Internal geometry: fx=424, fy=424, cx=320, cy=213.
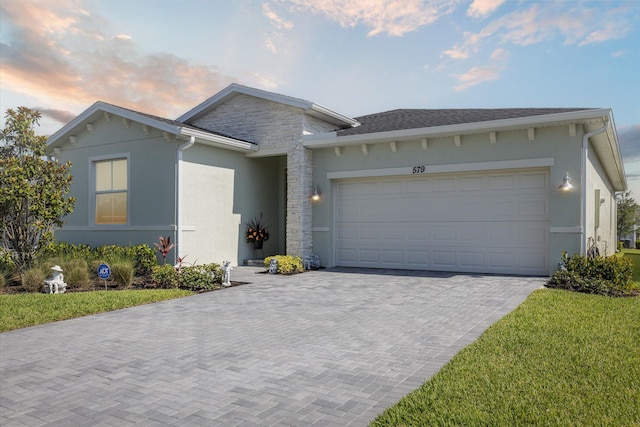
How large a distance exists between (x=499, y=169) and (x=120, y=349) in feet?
30.5

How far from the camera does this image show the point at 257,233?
44.4 feet

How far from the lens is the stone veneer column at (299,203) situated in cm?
1259

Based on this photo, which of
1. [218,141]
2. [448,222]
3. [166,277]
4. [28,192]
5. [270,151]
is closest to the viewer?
[166,277]

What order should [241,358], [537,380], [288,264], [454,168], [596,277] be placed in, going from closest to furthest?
1. [537,380]
2. [241,358]
3. [596,277]
4. [454,168]
5. [288,264]

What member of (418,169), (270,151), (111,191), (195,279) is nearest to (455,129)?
(418,169)

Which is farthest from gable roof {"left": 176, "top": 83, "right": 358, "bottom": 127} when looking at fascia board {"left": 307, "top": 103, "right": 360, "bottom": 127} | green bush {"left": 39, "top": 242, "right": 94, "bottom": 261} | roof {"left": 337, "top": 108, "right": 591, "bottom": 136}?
green bush {"left": 39, "top": 242, "right": 94, "bottom": 261}

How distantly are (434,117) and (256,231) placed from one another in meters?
6.52

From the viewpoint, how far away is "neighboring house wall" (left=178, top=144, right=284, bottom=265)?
38.2 feet

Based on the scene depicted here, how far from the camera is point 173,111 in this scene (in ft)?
54.3

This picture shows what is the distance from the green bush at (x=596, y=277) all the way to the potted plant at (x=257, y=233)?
26.8 feet

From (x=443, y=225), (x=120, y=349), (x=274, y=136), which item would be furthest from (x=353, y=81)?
(x=120, y=349)

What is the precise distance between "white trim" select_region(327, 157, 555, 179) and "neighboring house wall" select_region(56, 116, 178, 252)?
474 centimetres

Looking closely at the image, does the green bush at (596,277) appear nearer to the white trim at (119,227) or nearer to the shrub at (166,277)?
the shrub at (166,277)

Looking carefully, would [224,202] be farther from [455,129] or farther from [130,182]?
[455,129]
